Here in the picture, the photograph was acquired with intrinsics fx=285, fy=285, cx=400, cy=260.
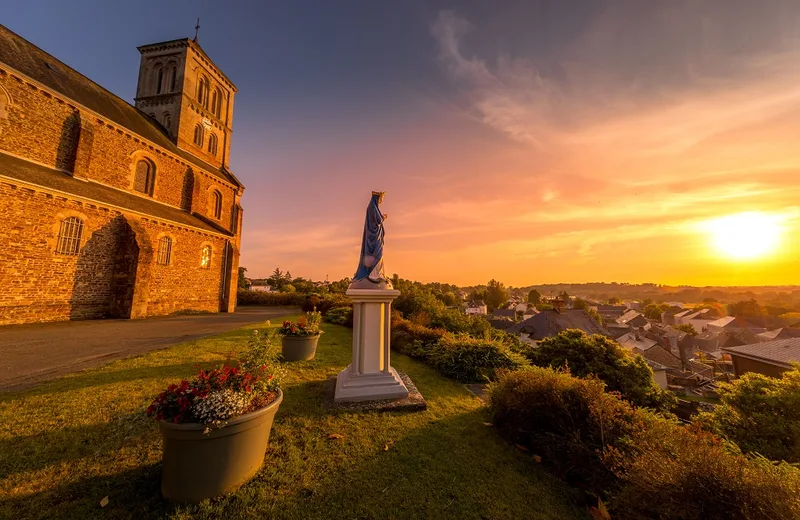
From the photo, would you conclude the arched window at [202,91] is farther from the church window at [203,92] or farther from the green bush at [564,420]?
the green bush at [564,420]

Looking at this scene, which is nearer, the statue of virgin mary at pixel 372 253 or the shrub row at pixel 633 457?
the shrub row at pixel 633 457

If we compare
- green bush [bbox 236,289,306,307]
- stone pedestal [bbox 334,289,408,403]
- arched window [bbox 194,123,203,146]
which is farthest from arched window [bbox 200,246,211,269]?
stone pedestal [bbox 334,289,408,403]

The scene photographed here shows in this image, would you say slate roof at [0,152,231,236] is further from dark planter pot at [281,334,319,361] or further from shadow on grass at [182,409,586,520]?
shadow on grass at [182,409,586,520]

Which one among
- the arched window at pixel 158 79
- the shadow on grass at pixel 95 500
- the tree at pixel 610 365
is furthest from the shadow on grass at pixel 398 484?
the arched window at pixel 158 79

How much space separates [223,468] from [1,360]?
8481mm

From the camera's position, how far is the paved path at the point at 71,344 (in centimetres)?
599

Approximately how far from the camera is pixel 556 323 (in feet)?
102

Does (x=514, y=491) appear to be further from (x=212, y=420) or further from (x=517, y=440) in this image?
(x=212, y=420)

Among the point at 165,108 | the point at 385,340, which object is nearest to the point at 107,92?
the point at 165,108

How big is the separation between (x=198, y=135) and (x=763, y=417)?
110ft

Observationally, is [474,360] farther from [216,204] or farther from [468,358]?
[216,204]

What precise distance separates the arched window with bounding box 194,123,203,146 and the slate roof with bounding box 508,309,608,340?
3724 centimetres

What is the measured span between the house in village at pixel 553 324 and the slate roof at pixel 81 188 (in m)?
30.0

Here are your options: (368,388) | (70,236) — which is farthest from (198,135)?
(368,388)
